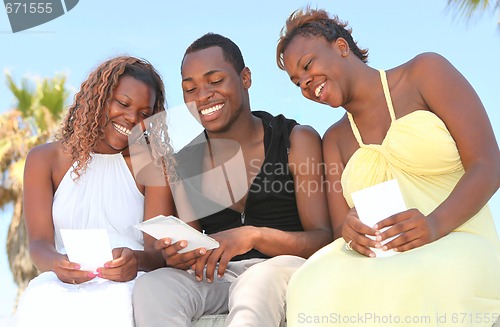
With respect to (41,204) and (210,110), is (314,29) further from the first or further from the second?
(41,204)

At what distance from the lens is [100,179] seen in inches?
169

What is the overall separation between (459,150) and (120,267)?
178 centimetres

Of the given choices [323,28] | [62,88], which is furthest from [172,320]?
[62,88]

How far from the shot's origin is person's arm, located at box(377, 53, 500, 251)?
2969 mm

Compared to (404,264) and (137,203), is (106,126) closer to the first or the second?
(137,203)

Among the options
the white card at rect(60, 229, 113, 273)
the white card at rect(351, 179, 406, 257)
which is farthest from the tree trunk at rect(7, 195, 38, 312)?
the white card at rect(351, 179, 406, 257)

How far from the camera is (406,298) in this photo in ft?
9.29

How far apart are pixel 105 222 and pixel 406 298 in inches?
77.3

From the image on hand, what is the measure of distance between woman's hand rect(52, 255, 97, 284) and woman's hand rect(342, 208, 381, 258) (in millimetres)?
1334

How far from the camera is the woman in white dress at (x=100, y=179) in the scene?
395 centimetres

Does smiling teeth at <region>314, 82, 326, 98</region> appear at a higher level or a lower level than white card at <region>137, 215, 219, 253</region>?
higher

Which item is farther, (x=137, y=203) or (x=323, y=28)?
(x=137, y=203)

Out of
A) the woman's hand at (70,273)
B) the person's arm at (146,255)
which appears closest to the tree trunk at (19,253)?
the person's arm at (146,255)

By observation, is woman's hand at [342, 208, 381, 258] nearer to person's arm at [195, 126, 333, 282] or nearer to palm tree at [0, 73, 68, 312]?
person's arm at [195, 126, 333, 282]
